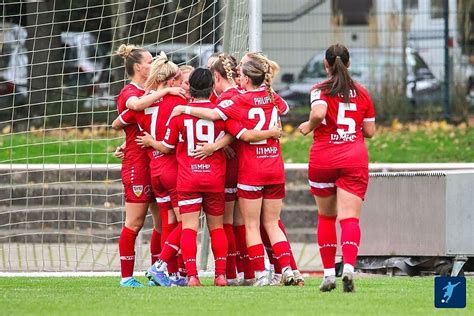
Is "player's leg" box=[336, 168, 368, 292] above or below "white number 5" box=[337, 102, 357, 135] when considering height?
below

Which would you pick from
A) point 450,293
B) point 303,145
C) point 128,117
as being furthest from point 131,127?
point 303,145

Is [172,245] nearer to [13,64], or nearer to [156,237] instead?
[156,237]

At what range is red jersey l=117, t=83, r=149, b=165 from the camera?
11977 millimetres

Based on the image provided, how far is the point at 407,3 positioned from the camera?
22.0 meters

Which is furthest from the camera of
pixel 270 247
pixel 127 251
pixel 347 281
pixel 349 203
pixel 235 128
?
pixel 270 247

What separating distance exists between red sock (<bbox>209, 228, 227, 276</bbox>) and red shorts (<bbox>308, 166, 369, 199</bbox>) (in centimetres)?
112

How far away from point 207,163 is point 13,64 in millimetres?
7669

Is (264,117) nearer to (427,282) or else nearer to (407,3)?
(427,282)

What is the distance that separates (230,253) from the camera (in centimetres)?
1216

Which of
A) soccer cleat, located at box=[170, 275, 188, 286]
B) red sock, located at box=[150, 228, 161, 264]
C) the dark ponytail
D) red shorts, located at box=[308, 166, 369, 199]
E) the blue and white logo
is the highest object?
the dark ponytail

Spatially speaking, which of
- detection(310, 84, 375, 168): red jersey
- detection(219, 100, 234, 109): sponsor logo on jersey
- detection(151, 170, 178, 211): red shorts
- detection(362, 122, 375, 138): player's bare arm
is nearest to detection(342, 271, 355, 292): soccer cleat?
detection(310, 84, 375, 168): red jersey

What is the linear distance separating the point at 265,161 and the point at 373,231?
292 centimetres

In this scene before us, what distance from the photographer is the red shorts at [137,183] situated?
12.0 m

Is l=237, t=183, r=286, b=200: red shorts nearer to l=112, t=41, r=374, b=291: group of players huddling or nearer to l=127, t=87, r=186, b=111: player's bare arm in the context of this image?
l=112, t=41, r=374, b=291: group of players huddling
